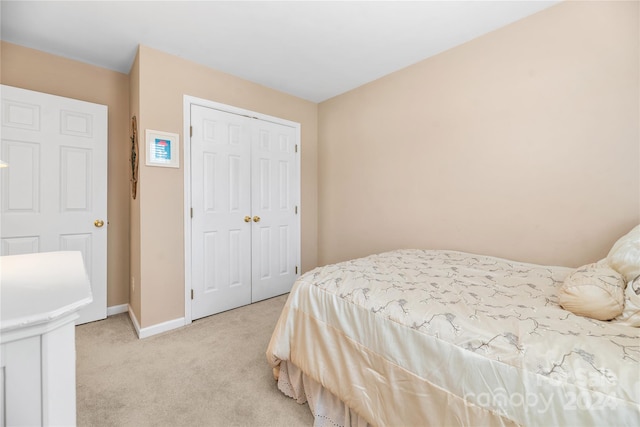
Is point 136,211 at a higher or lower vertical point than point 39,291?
higher

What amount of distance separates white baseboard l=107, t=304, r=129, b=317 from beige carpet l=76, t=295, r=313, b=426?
0.23 metres

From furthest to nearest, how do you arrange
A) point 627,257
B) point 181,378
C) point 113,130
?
point 113,130 → point 181,378 → point 627,257

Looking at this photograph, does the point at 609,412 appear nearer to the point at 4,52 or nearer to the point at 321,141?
the point at 321,141

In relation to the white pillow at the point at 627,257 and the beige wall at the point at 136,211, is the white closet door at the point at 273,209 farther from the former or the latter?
the white pillow at the point at 627,257

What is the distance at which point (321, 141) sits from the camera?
143 inches

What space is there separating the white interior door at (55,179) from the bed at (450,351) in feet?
7.44

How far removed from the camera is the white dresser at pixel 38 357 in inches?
22.0

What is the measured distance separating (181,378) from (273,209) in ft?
6.25

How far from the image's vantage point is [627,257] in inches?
44.6

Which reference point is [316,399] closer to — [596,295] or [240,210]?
[596,295]

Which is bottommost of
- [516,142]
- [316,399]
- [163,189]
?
[316,399]

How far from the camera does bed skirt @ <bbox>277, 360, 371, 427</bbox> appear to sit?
1245mm

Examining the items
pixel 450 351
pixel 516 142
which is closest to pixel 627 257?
pixel 450 351

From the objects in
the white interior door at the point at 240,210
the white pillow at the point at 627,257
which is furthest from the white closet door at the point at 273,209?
the white pillow at the point at 627,257
